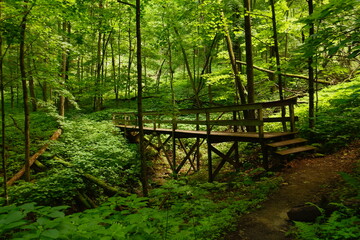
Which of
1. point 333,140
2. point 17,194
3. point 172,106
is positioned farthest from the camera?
point 333,140

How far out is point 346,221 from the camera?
3.16 meters

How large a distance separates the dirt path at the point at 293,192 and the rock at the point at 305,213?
207 millimetres

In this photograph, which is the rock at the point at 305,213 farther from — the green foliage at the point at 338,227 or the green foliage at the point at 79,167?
the green foliage at the point at 79,167

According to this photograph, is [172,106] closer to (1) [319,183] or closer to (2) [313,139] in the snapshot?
(1) [319,183]

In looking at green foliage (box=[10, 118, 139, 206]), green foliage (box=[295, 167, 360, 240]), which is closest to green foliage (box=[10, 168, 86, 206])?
green foliage (box=[10, 118, 139, 206])

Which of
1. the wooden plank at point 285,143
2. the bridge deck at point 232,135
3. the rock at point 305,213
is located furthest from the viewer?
the bridge deck at point 232,135

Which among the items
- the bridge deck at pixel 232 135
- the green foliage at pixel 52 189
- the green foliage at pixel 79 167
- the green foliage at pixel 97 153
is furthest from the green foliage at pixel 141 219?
the green foliage at pixel 97 153

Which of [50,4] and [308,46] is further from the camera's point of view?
[50,4]

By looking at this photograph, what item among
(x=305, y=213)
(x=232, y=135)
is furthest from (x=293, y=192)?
(x=232, y=135)

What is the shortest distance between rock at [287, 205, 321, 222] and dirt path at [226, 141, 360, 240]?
21 cm

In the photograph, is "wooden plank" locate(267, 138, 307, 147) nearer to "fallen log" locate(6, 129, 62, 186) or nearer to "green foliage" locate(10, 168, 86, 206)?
"green foliage" locate(10, 168, 86, 206)

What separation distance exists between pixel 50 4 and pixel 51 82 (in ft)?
8.77

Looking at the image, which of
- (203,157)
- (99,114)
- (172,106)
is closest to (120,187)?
(172,106)

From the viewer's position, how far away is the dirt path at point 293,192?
4105 millimetres
